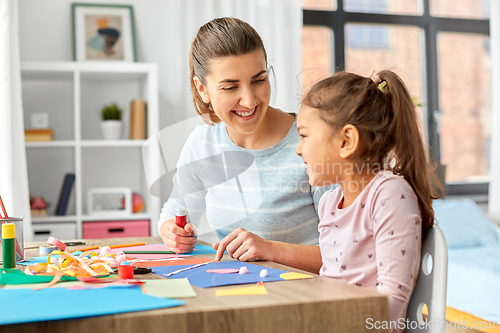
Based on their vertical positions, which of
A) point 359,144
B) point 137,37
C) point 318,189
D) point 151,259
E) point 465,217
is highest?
point 137,37

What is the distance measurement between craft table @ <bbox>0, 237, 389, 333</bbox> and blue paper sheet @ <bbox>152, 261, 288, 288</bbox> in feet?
0.19

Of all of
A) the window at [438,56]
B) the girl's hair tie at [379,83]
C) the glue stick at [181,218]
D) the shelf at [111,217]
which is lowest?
the shelf at [111,217]

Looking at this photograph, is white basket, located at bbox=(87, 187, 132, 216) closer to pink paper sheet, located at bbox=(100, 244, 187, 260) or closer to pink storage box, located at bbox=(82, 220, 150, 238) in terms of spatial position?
pink storage box, located at bbox=(82, 220, 150, 238)

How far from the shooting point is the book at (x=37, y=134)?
8.43ft

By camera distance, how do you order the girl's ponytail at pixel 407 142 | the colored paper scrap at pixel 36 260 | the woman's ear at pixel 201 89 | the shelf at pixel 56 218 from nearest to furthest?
the girl's ponytail at pixel 407 142
the colored paper scrap at pixel 36 260
the woman's ear at pixel 201 89
the shelf at pixel 56 218

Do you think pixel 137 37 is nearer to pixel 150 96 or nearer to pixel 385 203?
pixel 150 96

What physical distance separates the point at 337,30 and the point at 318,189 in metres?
2.53

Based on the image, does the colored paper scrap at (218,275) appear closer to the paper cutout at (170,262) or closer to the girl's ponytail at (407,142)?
the paper cutout at (170,262)

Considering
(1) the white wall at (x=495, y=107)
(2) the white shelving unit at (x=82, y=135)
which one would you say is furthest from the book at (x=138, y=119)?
(1) the white wall at (x=495, y=107)

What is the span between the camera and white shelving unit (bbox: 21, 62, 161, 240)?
2.58 metres

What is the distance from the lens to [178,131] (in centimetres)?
145

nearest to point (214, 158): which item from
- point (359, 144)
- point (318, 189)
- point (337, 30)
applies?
point (318, 189)

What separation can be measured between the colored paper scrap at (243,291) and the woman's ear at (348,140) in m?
0.35

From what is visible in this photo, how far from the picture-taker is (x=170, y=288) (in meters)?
0.70
